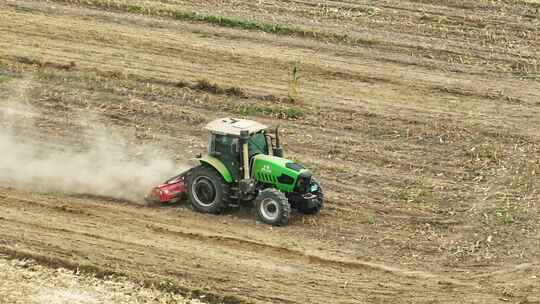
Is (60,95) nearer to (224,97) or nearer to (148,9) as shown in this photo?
(224,97)

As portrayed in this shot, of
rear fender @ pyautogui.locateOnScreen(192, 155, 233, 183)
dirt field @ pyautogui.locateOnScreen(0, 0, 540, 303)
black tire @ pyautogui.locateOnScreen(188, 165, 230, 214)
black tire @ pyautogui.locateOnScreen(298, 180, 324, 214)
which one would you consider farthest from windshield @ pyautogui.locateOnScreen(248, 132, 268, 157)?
dirt field @ pyautogui.locateOnScreen(0, 0, 540, 303)

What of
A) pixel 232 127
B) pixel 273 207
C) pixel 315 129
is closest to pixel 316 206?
pixel 273 207

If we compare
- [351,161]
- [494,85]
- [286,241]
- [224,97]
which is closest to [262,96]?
[224,97]

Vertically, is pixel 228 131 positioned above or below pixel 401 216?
above

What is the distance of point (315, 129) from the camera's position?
2909 centimetres

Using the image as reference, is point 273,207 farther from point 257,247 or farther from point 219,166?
point 219,166

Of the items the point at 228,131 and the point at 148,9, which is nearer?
the point at 228,131

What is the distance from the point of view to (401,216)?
23.8m

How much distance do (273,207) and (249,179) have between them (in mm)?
817

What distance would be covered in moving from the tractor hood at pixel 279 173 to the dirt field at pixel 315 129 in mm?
996

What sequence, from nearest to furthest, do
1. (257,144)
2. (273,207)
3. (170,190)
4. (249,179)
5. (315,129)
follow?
(273,207)
(249,179)
(257,144)
(170,190)
(315,129)

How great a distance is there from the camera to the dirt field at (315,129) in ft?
69.5

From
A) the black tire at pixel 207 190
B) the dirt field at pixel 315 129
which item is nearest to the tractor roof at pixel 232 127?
the black tire at pixel 207 190

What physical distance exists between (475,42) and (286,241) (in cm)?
1577
